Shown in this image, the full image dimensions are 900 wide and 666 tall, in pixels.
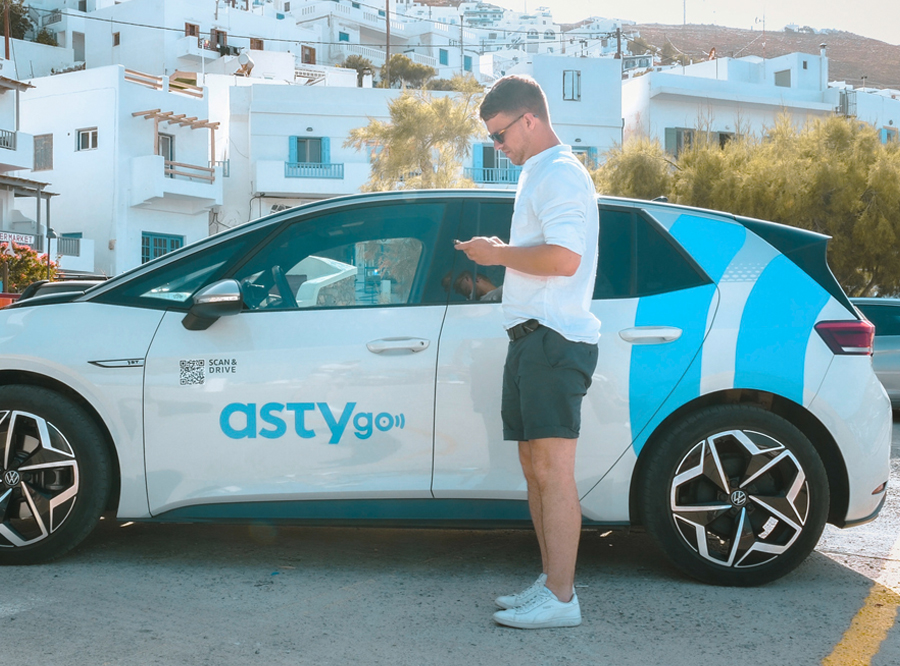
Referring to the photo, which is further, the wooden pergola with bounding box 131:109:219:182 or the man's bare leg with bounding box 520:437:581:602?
the wooden pergola with bounding box 131:109:219:182

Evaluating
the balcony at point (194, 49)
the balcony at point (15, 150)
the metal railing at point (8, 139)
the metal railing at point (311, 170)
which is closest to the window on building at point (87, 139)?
the balcony at point (15, 150)

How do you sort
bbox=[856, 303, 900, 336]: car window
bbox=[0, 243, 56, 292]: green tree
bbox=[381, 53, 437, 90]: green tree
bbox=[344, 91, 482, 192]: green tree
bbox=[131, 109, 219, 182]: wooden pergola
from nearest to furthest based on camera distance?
bbox=[856, 303, 900, 336]: car window → bbox=[0, 243, 56, 292]: green tree → bbox=[344, 91, 482, 192]: green tree → bbox=[131, 109, 219, 182]: wooden pergola → bbox=[381, 53, 437, 90]: green tree

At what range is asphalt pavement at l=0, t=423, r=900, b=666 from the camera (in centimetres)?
316

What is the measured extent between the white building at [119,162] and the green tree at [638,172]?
1607 cm

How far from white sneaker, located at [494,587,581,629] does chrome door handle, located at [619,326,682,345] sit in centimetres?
104

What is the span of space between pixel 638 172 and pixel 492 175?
11.7 metres

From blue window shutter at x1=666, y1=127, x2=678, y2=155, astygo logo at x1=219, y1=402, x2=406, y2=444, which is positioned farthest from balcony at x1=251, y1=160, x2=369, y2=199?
astygo logo at x1=219, y1=402, x2=406, y2=444

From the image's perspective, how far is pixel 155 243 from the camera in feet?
117

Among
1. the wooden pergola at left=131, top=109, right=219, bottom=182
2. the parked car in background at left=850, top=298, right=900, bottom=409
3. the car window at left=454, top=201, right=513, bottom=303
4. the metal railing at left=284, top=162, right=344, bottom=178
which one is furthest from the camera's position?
the metal railing at left=284, top=162, right=344, bottom=178

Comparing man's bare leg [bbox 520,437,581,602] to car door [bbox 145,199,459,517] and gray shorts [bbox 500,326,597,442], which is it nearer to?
gray shorts [bbox 500,326,597,442]

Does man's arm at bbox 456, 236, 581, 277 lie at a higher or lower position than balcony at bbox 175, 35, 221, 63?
lower

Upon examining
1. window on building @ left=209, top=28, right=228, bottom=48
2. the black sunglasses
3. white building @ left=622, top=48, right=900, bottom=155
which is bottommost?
the black sunglasses

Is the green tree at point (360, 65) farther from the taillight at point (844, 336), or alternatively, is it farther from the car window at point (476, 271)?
the taillight at point (844, 336)

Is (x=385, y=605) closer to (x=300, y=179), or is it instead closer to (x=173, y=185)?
(x=173, y=185)
